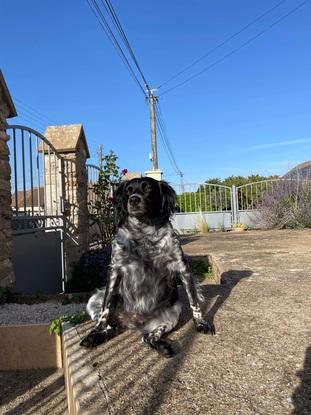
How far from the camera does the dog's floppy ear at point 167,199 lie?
3.73 metres

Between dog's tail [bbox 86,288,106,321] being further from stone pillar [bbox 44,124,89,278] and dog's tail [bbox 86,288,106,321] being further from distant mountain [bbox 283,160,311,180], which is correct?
distant mountain [bbox 283,160,311,180]

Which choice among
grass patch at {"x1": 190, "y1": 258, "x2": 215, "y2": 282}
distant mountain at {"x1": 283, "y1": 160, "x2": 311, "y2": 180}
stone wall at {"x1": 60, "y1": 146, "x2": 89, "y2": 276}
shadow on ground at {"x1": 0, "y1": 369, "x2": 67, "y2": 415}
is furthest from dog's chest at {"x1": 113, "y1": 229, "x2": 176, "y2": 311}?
distant mountain at {"x1": 283, "y1": 160, "x2": 311, "y2": 180}

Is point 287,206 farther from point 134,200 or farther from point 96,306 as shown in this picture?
point 134,200

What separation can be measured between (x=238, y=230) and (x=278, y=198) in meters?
1.73

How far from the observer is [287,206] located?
15.2 metres

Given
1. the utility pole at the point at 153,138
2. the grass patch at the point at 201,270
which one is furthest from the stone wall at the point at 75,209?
the utility pole at the point at 153,138

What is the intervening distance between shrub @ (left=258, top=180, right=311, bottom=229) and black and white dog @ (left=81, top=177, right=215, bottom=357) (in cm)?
1162

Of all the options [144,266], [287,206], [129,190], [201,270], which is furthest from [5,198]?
[287,206]

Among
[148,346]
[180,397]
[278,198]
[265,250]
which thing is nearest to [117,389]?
[180,397]

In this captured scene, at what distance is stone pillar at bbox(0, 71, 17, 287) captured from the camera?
17.7 feet

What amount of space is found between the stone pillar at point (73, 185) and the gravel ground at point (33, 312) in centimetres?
297

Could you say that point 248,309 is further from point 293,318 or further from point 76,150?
point 76,150

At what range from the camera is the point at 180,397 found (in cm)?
248

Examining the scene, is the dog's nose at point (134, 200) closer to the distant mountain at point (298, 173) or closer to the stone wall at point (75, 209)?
the stone wall at point (75, 209)
